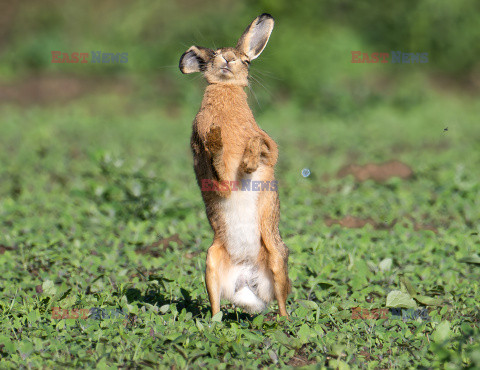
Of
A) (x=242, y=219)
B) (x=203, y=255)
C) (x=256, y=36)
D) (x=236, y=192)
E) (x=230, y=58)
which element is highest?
(x=256, y=36)

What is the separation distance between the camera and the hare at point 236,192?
145 inches

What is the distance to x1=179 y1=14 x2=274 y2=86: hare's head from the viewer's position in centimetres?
389

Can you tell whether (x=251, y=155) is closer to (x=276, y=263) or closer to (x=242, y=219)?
(x=242, y=219)

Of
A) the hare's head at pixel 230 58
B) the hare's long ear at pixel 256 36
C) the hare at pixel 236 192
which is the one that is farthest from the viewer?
the hare's long ear at pixel 256 36

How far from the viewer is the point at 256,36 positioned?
4.04m

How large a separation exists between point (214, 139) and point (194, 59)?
0.67 meters

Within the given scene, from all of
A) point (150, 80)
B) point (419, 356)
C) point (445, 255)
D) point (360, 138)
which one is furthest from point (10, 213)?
point (150, 80)

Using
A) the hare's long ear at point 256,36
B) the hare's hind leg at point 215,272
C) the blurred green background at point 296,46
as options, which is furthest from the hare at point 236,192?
the blurred green background at point 296,46

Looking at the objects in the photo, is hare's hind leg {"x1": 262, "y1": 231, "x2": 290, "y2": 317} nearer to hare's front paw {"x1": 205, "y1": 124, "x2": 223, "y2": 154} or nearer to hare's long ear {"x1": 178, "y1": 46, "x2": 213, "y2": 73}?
hare's front paw {"x1": 205, "y1": 124, "x2": 223, "y2": 154}

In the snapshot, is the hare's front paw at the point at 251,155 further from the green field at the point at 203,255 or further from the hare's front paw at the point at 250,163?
the green field at the point at 203,255

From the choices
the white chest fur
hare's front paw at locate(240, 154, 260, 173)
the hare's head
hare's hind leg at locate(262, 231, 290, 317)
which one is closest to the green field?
hare's hind leg at locate(262, 231, 290, 317)

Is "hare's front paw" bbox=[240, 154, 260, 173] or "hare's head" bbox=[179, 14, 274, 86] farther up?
"hare's head" bbox=[179, 14, 274, 86]

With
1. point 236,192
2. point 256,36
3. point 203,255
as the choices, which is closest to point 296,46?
point 203,255

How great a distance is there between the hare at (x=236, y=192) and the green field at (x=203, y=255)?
0.20 m
